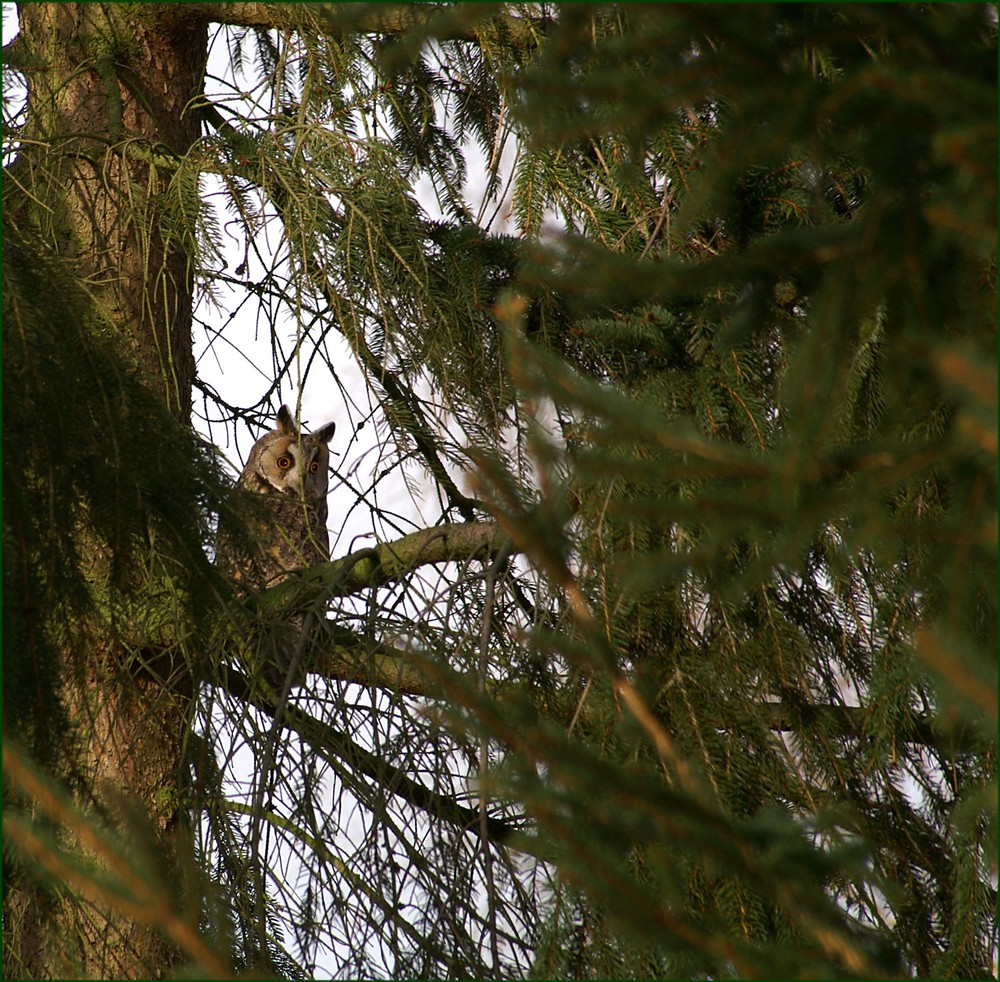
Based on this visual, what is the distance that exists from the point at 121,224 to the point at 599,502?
4.54 ft

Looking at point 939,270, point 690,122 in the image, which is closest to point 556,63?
point 939,270

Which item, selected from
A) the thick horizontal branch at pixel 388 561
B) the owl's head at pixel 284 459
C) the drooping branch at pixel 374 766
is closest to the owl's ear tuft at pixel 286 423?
the owl's head at pixel 284 459

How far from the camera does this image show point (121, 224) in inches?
93.7

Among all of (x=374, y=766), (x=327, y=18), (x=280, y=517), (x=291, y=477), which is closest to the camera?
(x=374, y=766)

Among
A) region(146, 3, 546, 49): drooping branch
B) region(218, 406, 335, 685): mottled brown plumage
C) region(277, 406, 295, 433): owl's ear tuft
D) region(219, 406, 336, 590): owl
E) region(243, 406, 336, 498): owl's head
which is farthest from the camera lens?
region(243, 406, 336, 498): owl's head

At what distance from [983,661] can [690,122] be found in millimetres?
1380

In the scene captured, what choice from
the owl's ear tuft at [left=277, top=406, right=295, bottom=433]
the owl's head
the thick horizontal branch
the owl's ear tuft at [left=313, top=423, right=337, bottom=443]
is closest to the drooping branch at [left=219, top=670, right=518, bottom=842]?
the thick horizontal branch

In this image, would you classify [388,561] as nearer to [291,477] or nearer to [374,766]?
[374,766]

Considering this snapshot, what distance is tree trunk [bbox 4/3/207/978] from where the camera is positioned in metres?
1.80

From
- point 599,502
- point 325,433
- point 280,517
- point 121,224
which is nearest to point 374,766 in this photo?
point 599,502

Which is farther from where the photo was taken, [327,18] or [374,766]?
[327,18]

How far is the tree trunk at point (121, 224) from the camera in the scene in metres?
1.80

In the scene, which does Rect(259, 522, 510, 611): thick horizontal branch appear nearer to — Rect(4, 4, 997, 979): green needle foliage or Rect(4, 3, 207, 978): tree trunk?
Rect(4, 4, 997, 979): green needle foliage

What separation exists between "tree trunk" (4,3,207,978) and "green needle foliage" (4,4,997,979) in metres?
0.04
